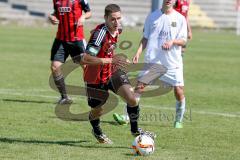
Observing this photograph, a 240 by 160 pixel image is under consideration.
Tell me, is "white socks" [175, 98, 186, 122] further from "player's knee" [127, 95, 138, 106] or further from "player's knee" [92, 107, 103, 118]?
"player's knee" [92, 107, 103, 118]

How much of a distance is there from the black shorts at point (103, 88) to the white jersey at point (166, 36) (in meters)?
1.63

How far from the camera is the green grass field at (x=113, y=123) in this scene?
8.09m

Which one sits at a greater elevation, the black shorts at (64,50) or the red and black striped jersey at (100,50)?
the red and black striped jersey at (100,50)

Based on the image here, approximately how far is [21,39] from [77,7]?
17672mm

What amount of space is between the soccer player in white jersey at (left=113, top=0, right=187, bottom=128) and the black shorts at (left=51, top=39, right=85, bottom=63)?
2.84 meters

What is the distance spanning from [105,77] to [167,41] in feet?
5.73

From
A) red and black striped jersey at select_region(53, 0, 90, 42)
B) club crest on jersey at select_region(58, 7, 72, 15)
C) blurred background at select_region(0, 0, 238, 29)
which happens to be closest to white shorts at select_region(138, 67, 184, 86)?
red and black striped jersey at select_region(53, 0, 90, 42)

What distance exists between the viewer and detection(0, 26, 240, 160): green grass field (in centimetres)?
809

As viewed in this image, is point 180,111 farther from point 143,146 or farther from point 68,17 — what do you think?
point 68,17

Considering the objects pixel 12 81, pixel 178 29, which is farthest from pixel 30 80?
pixel 178 29

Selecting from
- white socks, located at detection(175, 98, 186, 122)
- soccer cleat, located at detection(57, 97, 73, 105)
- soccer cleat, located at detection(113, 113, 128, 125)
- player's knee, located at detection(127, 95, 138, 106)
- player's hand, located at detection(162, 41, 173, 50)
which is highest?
player's hand, located at detection(162, 41, 173, 50)

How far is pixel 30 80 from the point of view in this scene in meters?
16.3

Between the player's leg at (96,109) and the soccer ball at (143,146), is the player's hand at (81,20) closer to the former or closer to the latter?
the player's leg at (96,109)

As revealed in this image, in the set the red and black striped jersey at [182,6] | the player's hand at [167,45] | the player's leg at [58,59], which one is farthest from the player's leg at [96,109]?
the red and black striped jersey at [182,6]
